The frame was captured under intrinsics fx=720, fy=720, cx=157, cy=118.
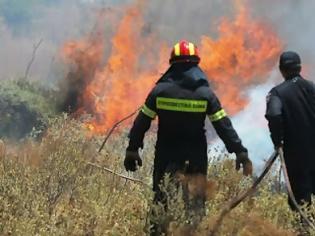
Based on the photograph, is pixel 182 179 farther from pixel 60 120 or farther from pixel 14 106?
pixel 14 106

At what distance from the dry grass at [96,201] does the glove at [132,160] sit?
0.91 ft

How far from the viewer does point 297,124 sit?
21.7 feet

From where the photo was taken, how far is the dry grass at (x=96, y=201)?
5438 mm

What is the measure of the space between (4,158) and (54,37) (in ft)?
99.0

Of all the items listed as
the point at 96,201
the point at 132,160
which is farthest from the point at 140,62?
the point at 96,201

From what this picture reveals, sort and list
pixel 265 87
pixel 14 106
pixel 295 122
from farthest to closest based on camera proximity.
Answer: pixel 14 106
pixel 265 87
pixel 295 122

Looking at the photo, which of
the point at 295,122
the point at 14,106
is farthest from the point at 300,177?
the point at 14,106

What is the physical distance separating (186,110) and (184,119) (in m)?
0.08

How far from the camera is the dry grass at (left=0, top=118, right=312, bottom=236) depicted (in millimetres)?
5438

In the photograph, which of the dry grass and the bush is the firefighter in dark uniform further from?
the bush

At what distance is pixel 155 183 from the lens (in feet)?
20.4

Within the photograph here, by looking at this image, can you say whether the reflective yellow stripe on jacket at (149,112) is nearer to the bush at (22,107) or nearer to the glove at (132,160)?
the glove at (132,160)

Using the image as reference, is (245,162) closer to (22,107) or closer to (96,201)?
(96,201)

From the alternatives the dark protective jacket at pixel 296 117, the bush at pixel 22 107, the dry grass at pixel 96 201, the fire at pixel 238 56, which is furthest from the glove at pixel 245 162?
the bush at pixel 22 107
